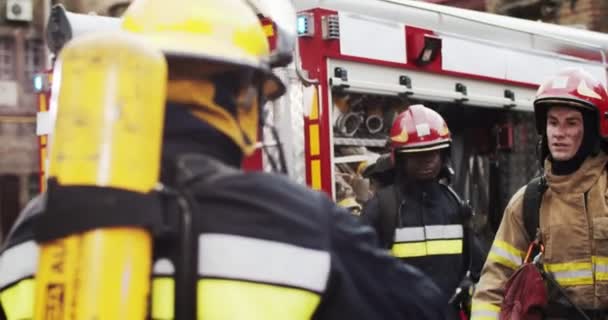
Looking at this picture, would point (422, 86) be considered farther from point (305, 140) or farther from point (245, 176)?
point (245, 176)

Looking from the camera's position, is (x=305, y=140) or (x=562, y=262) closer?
(x=562, y=262)

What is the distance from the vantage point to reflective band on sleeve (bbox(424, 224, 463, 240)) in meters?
4.40

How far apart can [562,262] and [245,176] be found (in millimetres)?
1878

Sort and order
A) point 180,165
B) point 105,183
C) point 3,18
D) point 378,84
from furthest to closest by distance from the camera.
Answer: point 3,18, point 378,84, point 180,165, point 105,183

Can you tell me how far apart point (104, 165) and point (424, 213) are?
124 inches

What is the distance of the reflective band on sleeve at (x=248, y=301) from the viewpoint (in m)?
1.47

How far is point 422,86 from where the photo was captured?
565 centimetres

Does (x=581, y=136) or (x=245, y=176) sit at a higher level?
(x=245, y=176)

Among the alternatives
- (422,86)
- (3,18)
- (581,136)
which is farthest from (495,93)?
(3,18)

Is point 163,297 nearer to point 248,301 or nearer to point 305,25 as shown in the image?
point 248,301

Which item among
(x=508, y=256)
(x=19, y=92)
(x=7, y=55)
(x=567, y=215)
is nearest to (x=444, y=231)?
(x=508, y=256)

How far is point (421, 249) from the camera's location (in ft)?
14.4

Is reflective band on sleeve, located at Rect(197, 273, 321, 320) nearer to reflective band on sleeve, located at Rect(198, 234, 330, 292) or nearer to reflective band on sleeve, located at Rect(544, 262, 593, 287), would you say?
reflective band on sleeve, located at Rect(198, 234, 330, 292)

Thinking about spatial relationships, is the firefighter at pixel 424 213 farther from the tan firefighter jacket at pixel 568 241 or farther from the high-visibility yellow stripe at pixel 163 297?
the high-visibility yellow stripe at pixel 163 297
